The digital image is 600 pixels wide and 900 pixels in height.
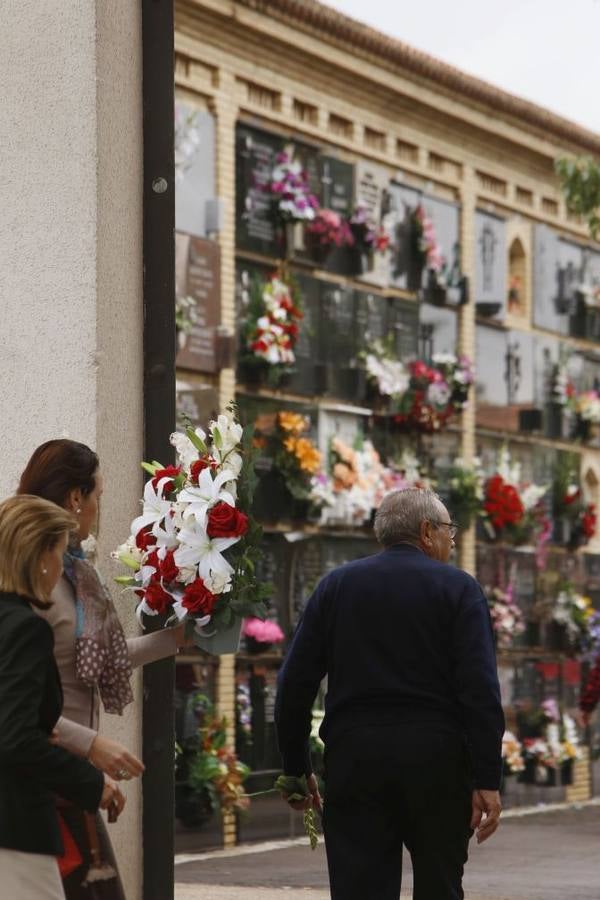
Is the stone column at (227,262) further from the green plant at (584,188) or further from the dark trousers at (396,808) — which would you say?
the dark trousers at (396,808)

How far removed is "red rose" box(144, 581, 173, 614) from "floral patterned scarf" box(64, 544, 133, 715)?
0.40 m

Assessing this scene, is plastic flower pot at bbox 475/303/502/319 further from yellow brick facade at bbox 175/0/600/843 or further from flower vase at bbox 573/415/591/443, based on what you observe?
flower vase at bbox 573/415/591/443

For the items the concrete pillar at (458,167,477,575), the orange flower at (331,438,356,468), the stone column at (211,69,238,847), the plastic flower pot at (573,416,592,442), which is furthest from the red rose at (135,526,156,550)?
the plastic flower pot at (573,416,592,442)

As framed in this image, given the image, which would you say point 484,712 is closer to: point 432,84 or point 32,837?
point 32,837

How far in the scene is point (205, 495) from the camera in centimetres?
→ 568

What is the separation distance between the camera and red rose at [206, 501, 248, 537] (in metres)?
5.63

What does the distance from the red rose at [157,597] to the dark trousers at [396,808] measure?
2.57ft

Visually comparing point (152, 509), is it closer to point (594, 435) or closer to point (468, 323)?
point (468, 323)

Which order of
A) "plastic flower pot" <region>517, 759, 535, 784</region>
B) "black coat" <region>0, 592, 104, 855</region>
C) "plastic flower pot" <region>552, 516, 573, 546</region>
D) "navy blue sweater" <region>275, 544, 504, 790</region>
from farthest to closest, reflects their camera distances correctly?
"plastic flower pot" <region>552, 516, 573, 546</region> → "plastic flower pot" <region>517, 759, 535, 784</region> → "navy blue sweater" <region>275, 544, 504, 790</region> → "black coat" <region>0, 592, 104, 855</region>

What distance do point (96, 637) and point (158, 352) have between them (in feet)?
4.52

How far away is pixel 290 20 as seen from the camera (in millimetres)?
19406

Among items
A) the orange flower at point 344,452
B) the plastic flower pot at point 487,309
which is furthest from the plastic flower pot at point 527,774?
the orange flower at point 344,452

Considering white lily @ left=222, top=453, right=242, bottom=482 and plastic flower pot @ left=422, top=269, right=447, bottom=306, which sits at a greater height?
plastic flower pot @ left=422, top=269, right=447, bottom=306

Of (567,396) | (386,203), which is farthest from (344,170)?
(567,396)
